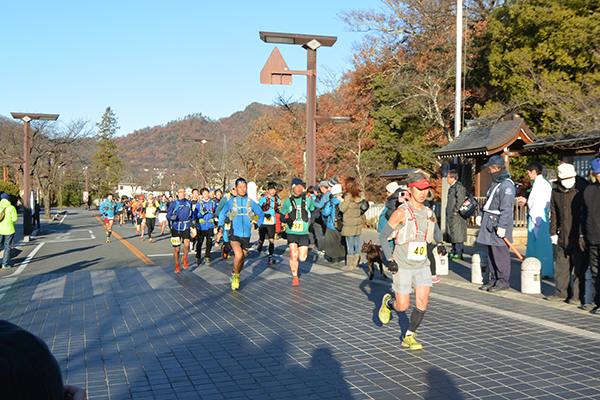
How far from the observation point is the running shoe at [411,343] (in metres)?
5.61

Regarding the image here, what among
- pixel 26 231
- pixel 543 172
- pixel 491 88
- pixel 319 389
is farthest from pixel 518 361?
pixel 491 88

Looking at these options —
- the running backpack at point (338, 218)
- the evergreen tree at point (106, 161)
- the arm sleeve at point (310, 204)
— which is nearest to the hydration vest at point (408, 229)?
the running backpack at point (338, 218)

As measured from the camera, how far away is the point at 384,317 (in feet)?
20.6

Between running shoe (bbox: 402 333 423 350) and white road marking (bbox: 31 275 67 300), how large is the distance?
6.25 meters

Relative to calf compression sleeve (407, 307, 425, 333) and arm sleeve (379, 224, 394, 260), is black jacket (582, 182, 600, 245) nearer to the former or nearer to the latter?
calf compression sleeve (407, 307, 425, 333)

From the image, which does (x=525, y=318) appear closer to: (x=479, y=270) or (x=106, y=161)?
(x=479, y=270)

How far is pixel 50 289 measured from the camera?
9.85 metres

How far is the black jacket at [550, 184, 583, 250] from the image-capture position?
25.1ft

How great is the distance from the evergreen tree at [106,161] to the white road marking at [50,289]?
85.1 metres

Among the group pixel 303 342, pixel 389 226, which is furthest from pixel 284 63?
pixel 303 342

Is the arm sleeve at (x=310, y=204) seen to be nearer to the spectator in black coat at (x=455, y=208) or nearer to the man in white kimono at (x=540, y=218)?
the spectator in black coat at (x=455, y=208)

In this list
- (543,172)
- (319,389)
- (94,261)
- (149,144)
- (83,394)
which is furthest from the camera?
(149,144)

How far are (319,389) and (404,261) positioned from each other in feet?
5.86

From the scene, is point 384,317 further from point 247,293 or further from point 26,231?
point 26,231
